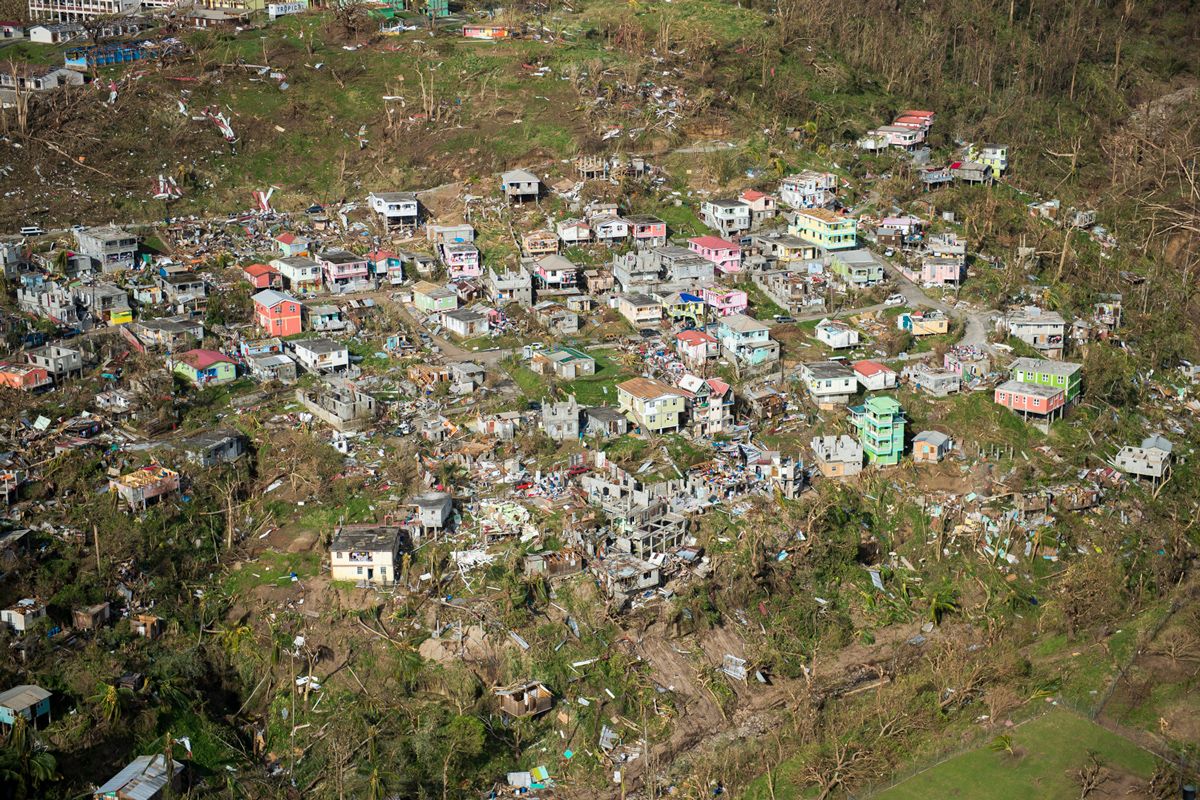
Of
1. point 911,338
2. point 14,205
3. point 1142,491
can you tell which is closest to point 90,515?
point 14,205

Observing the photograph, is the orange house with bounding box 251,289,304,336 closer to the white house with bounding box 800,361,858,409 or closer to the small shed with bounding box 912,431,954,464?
the white house with bounding box 800,361,858,409

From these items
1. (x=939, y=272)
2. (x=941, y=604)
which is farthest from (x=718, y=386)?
(x=939, y=272)

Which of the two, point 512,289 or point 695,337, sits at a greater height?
point 512,289

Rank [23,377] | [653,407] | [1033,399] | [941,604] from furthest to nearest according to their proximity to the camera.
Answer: [23,377] < [1033,399] < [653,407] < [941,604]

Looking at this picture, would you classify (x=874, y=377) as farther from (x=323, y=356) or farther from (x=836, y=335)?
(x=323, y=356)

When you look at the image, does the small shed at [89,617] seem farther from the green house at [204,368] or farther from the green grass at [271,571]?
the green house at [204,368]

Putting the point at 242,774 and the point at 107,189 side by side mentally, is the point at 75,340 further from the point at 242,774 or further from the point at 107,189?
the point at 242,774

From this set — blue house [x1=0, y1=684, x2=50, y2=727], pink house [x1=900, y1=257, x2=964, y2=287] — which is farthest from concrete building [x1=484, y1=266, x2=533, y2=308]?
blue house [x1=0, y1=684, x2=50, y2=727]
